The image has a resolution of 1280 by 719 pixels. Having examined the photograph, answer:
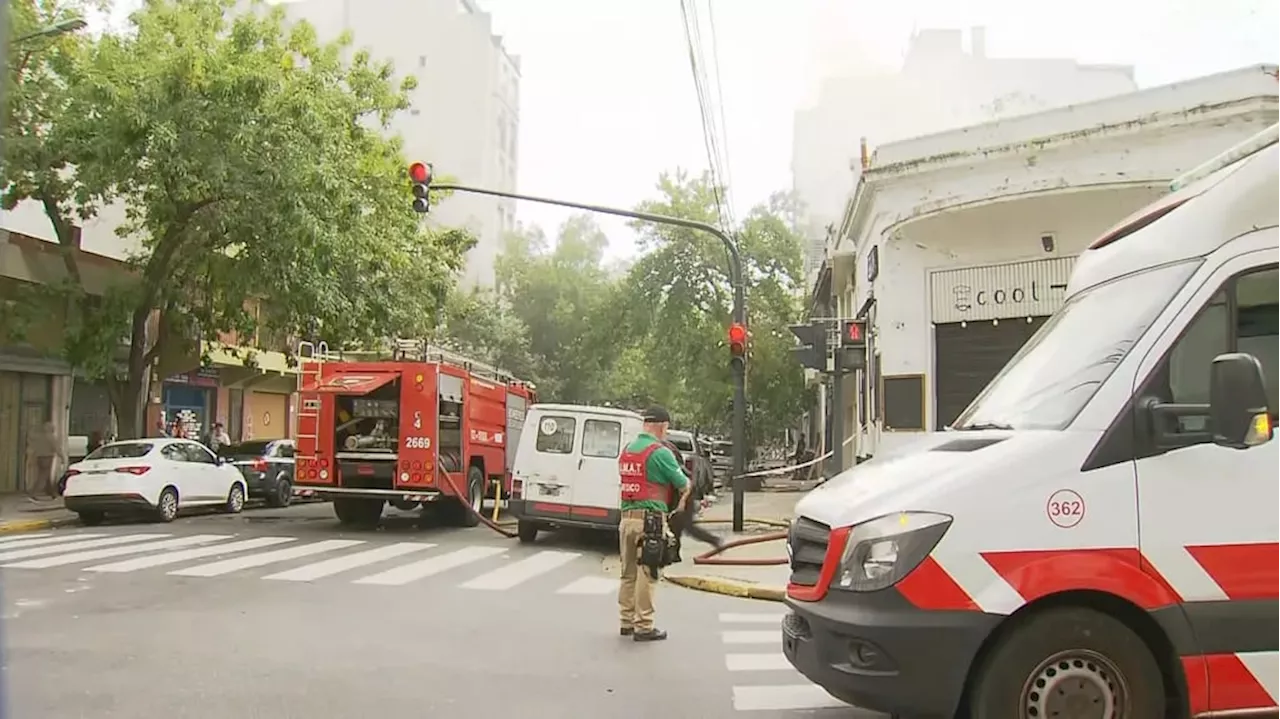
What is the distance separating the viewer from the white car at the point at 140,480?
1681 centimetres

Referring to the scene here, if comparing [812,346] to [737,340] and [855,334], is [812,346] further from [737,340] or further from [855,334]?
[737,340]

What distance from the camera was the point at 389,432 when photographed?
17.2m

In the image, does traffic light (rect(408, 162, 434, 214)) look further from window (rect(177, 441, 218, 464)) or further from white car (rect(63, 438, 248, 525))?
window (rect(177, 441, 218, 464))

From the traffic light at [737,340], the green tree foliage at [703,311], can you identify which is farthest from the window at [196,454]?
the green tree foliage at [703,311]

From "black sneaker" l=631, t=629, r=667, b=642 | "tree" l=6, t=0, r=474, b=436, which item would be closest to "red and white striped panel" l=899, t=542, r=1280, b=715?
"black sneaker" l=631, t=629, r=667, b=642

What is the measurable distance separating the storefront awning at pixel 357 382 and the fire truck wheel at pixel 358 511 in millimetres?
2139

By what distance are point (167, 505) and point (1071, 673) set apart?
54.0 feet

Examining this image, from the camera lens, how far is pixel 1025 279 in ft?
47.6

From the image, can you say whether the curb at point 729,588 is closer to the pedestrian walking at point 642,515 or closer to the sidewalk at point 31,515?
the pedestrian walking at point 642,515

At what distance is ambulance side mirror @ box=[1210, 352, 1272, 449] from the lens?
4246 mm

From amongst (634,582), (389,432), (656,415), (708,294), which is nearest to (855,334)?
(389,432)

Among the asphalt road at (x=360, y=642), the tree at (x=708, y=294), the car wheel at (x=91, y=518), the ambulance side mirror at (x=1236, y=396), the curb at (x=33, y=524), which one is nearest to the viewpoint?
the ambulance side mirror at (x=1236, y=396)

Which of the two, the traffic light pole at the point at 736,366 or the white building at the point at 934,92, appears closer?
the traffic light pole at the point at 736,366

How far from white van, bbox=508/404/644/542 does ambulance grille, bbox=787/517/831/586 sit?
931 centimetres
